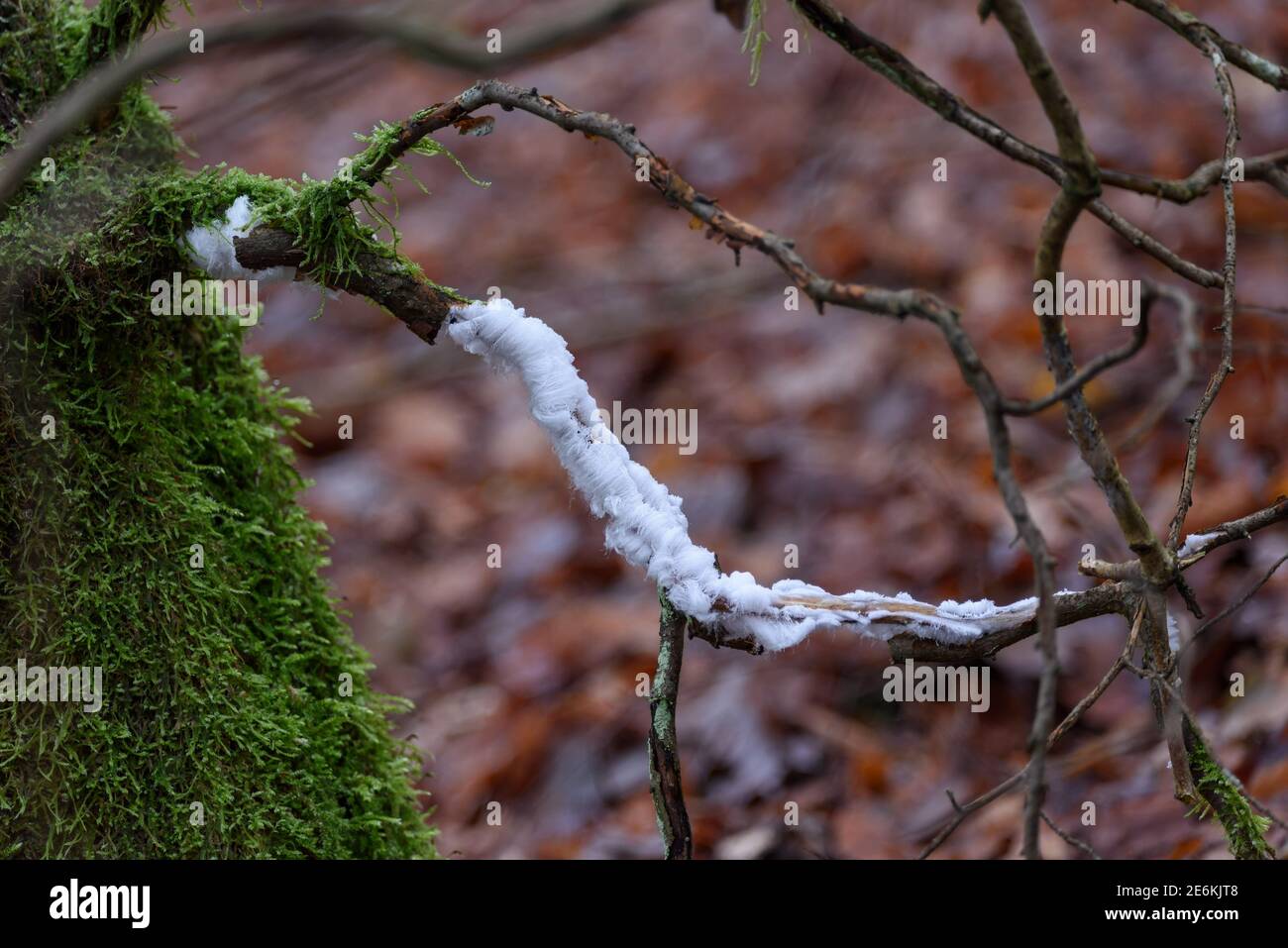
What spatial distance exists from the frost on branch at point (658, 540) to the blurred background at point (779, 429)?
28cm

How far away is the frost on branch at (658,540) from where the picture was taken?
1335 mm

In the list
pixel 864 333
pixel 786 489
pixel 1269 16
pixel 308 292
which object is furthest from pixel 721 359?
pixel 308 292

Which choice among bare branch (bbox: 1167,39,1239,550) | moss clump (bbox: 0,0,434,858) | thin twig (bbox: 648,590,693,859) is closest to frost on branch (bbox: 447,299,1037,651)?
thin twig (bbox: 648,590,693,859)

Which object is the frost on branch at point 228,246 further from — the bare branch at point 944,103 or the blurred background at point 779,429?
the bare branch at point 944,103

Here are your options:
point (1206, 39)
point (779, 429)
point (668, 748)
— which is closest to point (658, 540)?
point (668, 748)

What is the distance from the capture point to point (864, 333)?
15.5 ft

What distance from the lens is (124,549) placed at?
63.1 inches

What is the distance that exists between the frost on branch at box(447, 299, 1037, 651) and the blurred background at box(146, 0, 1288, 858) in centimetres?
28

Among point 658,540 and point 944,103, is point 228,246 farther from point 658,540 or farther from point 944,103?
point 944,103

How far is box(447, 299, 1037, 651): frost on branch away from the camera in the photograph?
1.33 m

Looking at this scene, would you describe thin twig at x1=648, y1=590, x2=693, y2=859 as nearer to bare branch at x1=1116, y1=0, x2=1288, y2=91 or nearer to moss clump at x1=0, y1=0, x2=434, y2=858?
moss clump at x1=0, y1=0, x2=434, y2=858

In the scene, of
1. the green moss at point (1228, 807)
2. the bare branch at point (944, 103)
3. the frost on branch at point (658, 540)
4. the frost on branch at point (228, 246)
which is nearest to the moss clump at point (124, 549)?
the frost on branch at point (228, 246)

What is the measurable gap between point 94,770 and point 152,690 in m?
0.13
